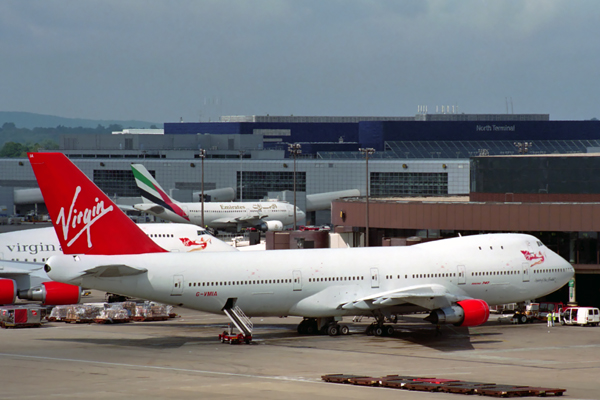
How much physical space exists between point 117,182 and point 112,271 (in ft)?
422

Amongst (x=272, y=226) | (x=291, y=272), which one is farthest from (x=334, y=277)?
(x=272, y=226)

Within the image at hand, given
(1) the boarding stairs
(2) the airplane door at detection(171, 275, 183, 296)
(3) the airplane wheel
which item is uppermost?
(2) the airplane door at detection(171, 275, 183, 296)

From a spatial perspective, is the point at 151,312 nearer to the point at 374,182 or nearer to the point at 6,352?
the point at 6,352

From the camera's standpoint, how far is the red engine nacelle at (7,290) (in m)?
56.9

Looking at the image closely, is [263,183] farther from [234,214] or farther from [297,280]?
[297,280]

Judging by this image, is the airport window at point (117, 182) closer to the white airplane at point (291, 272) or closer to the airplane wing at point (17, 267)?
the airplane wing at point (17, 267)

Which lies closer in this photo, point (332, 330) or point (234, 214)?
point (332, 330)

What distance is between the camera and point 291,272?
162 ft

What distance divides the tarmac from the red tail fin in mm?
5241

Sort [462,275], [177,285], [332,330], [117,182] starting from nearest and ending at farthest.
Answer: [177,285] < [332,330] < [462,275] < [117,182]

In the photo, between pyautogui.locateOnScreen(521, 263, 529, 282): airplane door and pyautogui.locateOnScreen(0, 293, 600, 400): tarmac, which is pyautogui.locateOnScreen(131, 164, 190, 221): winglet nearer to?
pyautogui.locateOnScreen(0, 293, 600, 400): tarmac

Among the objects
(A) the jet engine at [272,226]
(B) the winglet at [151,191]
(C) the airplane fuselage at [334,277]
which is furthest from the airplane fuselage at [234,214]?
(C) the airplane fuselage at [334,277]

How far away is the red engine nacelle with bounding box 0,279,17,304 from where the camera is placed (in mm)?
56875

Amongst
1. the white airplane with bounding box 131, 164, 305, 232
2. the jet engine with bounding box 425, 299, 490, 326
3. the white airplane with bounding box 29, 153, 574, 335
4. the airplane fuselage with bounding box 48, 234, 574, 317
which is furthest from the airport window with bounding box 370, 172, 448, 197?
the jet engine with bounding box 425, 299, 490, 326
